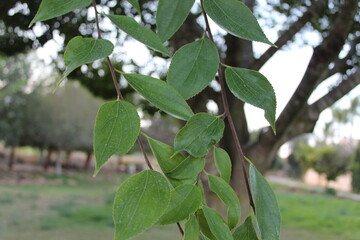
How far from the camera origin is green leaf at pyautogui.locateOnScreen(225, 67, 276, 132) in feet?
0.66

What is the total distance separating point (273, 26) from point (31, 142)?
12.1 m

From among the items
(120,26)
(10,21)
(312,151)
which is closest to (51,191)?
(312,151)

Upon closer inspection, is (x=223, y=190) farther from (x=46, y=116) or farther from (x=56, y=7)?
(x=46, y=116)

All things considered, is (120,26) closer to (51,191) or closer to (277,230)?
(277,230)

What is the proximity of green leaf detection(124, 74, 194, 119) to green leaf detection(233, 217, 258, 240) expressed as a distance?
0.23ft

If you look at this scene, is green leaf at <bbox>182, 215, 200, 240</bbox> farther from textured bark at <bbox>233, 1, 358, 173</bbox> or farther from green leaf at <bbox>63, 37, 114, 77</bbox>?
textured bark at <bbox>233, 1, 358, 173</bbox>

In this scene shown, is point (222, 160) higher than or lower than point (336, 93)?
higher

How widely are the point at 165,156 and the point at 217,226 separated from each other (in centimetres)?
4

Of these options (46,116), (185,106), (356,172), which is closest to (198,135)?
(185,106)

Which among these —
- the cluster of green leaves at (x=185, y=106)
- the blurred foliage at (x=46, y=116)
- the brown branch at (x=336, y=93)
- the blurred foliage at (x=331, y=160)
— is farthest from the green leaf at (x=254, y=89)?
the blurred foliage at (x=46, y=116)

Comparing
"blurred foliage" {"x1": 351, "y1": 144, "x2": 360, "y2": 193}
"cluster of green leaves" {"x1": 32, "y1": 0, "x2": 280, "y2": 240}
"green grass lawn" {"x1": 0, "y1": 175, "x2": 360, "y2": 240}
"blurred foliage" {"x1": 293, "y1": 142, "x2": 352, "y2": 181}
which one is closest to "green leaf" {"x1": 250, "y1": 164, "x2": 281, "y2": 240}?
"cluster of green leaves" {"x1": 32, "y1": 0, "x2": 280, "y2": 240}

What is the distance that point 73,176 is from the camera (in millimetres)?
14438

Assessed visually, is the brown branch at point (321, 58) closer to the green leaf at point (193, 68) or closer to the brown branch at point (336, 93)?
the brown branch at point (336, 93)

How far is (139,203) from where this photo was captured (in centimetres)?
18
